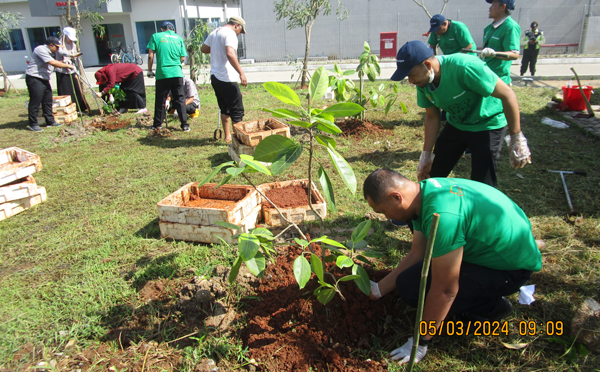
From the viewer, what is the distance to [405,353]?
6.84 feet

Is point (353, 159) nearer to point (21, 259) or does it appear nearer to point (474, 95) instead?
point (474, 95)

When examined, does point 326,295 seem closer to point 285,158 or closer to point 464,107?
point 285,158

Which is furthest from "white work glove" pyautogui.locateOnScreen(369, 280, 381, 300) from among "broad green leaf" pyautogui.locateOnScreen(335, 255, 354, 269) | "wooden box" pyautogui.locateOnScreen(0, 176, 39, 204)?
"wooden box" pyautogui.locateOnScreen(0, 176, 39, 204)

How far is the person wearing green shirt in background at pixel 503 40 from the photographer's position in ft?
13.6

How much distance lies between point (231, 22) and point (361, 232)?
452 cm

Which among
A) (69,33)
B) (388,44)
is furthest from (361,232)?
(388,44)

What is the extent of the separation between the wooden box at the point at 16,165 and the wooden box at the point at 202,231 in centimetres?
206

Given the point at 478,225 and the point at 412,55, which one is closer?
the point at 478,225

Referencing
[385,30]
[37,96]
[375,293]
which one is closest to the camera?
[375,293]

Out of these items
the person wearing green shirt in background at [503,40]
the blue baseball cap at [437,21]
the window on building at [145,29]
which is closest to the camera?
the person wearing green shirt in background at [503,40]

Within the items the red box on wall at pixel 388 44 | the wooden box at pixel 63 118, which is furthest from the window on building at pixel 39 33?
the red box on wall at pixel 388 44

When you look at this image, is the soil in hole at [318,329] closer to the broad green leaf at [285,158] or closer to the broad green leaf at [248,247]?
the broad green leaf at [248,247]

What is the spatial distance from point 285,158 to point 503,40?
12.5 feet

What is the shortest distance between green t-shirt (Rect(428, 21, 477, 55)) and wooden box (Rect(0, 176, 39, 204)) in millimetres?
5653
